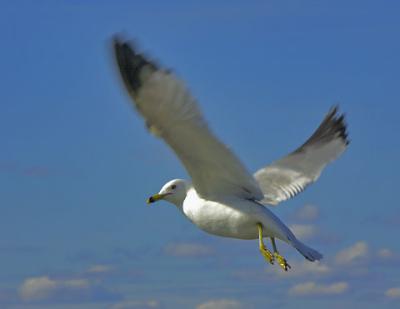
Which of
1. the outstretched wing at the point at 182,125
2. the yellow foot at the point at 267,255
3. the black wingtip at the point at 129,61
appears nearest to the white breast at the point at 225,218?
the outstretched wing at the point at 182,125

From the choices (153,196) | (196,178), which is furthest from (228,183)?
(153,196)

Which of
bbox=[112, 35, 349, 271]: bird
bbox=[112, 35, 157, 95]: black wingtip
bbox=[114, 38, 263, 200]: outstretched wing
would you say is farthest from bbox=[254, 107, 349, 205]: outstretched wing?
bbox=[112, 35, 157, 95]: black wingtip

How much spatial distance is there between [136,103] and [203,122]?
96cm

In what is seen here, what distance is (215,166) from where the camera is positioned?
62.8ft

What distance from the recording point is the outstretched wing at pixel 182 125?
17094 mm

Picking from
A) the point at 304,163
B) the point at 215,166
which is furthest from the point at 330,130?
the point at 215,166

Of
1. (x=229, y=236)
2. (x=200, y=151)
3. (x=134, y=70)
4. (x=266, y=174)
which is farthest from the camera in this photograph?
(x=266, y=174)

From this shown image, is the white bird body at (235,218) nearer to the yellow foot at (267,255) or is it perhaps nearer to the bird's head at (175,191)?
the yellow foot at (267,255)

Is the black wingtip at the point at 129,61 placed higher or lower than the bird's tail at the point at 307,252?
higher

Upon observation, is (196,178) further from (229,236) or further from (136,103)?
(136,103)

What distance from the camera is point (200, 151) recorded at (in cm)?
1858

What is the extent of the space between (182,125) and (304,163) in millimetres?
4991

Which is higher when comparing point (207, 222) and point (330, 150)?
point (330, 150)

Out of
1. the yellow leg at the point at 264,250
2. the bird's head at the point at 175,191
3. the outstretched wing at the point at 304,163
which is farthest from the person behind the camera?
the outstretched wing at the point at 304,163
